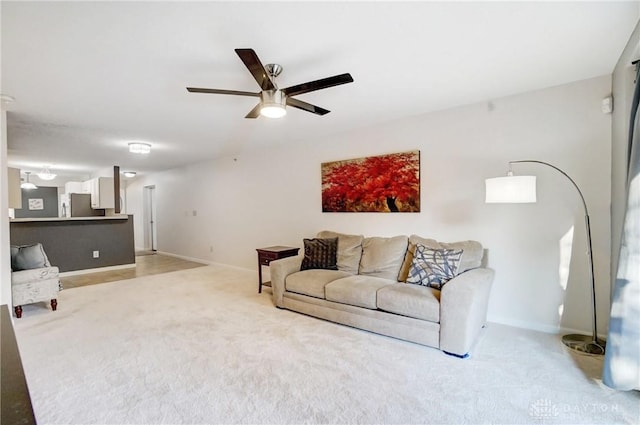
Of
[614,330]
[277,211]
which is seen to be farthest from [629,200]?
[277,211]

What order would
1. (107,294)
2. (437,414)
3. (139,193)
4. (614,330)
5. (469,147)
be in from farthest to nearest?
(139,193) → (107,294) → (469,147) → (614,330) → (437,414)

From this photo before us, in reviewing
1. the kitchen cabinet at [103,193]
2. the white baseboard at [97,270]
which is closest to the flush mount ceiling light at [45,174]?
the kitchen cabinet at [103,193]

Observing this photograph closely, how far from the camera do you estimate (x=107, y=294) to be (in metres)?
4.47

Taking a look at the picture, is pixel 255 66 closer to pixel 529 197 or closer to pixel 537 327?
pixel 529 197

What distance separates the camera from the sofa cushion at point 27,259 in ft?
12.1

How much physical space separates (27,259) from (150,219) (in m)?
5.67

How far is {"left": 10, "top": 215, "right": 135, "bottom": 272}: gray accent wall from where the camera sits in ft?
18.1

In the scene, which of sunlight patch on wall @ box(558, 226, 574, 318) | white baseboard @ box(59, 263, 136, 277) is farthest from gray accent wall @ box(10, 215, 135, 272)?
sunlight patch on wall @ box(558, 226, 574, 318)

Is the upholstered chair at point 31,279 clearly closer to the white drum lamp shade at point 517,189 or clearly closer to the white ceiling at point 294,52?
the white ceiling at point 294,52

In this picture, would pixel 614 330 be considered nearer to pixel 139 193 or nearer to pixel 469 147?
pixel 469 147

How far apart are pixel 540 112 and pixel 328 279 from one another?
8.79 feet

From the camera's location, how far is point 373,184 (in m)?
4.17

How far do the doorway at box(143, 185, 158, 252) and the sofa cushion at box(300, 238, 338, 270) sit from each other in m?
6.82
